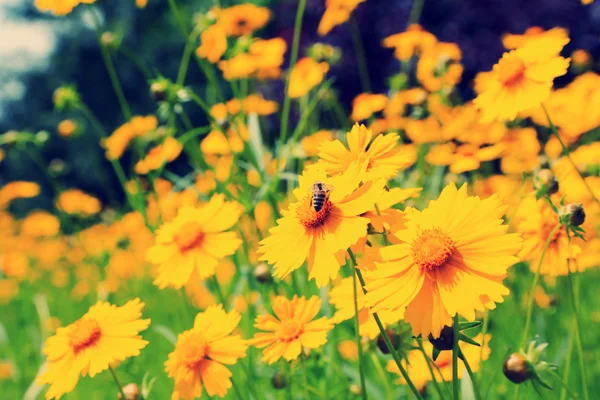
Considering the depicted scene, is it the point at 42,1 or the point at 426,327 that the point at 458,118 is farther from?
the point at 426,327

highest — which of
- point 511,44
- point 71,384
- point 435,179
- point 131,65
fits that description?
point 131,65

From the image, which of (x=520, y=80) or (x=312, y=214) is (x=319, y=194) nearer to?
(x=312, y=214)

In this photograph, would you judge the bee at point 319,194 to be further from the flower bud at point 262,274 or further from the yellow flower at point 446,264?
the flower bud at point 262,274

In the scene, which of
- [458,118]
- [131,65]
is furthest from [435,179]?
[131,65]

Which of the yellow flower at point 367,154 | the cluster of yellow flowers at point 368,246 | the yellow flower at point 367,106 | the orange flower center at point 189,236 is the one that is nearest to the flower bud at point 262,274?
the cluster of yellow flowers at point 368,246

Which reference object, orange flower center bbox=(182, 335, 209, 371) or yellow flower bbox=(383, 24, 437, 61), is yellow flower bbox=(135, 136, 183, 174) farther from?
yellow flower bbox=(383, 24, 437, 61)

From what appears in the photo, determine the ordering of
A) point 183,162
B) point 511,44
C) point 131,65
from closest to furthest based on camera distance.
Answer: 1. point 511,44
2. point 183,162
3. point 131,65

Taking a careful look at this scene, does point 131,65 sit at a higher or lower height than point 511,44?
higher

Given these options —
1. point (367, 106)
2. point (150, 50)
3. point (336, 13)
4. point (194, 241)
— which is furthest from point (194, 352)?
point (150, 50)
